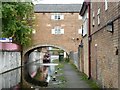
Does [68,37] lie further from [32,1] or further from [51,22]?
[32,1]

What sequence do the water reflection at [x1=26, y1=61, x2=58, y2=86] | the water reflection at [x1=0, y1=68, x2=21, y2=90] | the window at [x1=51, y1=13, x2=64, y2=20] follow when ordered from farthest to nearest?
1. the window at [x1=51, y1=13, x2=64, y2=20]
2. the water reflection at [x1=26, y1=61, x2=58, y2=86]
3. the water reflection at [x1=0, y1=68, x2=21, y2=90]

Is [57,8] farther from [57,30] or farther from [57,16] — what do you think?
[57,30]

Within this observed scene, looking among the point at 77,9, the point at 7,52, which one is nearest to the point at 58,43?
the point at 77,9

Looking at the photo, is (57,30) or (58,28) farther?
(58,28)

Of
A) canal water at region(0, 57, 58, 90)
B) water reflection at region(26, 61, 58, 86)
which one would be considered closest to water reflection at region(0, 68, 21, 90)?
canal water at region(0, 57, 58, 90)

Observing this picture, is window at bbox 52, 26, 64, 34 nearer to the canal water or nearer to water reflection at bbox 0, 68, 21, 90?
the canal water

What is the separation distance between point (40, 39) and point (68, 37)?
4371mm

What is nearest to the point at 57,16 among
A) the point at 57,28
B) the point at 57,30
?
the point at 57,28

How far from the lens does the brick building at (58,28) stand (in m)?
52.6

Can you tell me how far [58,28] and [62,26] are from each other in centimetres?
90

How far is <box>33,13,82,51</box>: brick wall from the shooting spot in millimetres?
52500

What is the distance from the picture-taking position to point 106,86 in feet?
48.4

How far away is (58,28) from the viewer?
175 ft

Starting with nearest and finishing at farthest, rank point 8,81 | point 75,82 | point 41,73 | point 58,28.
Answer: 1. point 75,82
2. point 8,81
3. point 41,73
4. point 58,28
